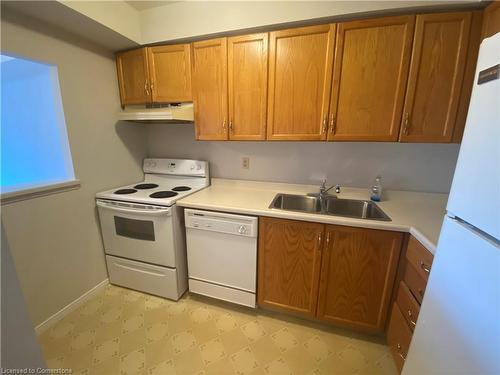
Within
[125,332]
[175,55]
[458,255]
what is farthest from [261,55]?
[125,332]

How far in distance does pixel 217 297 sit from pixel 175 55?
2.12 metres

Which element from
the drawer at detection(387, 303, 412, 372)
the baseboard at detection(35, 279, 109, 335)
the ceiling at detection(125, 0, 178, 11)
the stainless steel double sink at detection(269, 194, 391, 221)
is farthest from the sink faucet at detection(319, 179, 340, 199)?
the baseboard at detection(35, 279, 109, 335)

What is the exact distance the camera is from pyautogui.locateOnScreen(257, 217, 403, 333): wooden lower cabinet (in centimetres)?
140

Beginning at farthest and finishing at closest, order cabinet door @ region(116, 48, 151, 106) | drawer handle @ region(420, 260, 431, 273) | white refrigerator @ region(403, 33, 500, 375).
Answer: cabinet door @ region(116, 48, 151, 106)
drawer handle @ region(420, 260, 431, 273)
white refrigerator @ region(403, 33, 500, 375)

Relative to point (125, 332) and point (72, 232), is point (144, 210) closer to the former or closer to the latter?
point (72, 232)

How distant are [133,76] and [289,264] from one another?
2166 mm

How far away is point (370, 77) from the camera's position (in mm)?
1474

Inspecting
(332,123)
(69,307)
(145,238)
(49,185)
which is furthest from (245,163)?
(69,307)

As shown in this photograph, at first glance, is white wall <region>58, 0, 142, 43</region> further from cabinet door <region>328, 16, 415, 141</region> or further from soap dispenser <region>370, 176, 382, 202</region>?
soap dispenser <region>370, 176, 382, 202</region>

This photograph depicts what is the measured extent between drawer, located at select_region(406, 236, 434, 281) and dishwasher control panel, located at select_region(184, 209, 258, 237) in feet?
3.16

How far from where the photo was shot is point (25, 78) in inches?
65.0

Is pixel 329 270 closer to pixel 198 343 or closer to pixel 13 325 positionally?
pixel 198 343

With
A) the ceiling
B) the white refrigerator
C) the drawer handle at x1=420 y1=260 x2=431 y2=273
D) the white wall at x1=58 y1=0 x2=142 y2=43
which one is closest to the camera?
the white refrigerator

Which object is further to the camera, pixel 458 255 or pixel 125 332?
pixel 125 332
